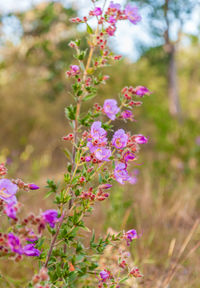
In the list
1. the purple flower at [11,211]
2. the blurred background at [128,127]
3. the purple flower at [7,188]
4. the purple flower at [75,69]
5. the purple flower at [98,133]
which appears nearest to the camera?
the purple flower at [11,211]

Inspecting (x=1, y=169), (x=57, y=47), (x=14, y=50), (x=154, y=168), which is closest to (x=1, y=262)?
(x=1, y=169)

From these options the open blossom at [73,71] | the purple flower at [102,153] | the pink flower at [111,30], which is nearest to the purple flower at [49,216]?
the purple flower at [102,153]

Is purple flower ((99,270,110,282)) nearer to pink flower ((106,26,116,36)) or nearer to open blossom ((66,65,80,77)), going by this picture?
open blossom ((66,65,80,77))

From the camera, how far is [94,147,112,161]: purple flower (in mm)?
992

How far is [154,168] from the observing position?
4.75 m

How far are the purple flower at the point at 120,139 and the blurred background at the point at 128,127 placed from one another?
1.13 metres

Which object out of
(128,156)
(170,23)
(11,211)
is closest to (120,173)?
(128,156)

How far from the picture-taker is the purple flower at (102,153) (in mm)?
992

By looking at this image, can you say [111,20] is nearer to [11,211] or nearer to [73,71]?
[73,71]

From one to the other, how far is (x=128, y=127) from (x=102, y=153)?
753 cm

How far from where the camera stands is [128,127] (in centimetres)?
848

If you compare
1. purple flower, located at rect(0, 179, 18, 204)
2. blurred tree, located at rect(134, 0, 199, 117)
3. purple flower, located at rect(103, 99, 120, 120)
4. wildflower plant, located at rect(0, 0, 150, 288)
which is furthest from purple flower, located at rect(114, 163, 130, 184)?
blurred tree, located at rect(134, 0, 199, 117)

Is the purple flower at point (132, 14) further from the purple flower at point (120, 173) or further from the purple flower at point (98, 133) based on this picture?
the purple flower at point (120, 173)

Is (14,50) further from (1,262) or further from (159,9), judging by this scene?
(1,262)
